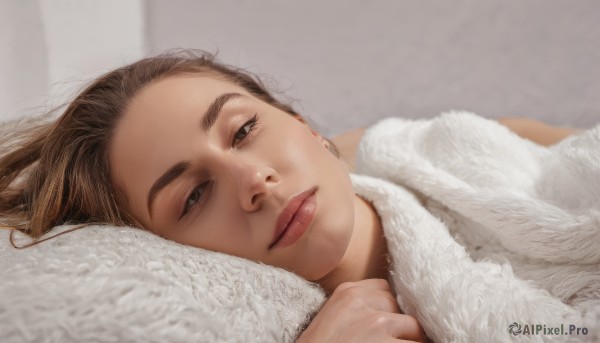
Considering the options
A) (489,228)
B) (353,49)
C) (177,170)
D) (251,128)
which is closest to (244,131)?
(251,128)

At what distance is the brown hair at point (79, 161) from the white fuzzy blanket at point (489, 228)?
415mm

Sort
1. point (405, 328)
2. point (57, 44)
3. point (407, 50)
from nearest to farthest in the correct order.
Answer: point (405, 328) → point (57, 44) → point (407, 50)

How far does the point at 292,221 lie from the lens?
68cm

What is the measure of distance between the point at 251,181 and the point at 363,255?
275 millimetres

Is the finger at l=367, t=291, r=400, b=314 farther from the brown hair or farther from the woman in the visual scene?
the brown hair

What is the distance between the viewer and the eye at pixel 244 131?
74 centimetres

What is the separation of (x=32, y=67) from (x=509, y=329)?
5.34 feet

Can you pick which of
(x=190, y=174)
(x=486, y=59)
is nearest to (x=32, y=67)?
(x=190, y=174)

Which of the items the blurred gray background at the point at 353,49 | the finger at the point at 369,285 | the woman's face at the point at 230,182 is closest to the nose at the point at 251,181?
the woman's face at the point at 230,182

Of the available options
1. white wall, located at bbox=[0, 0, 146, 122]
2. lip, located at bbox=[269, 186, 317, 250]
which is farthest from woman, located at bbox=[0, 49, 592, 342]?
white wall, located at bbox=[0, 0, 146, 122]

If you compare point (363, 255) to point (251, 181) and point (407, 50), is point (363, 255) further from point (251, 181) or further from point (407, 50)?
point (407, 50)

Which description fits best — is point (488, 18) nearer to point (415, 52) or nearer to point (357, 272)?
point (415, 52)

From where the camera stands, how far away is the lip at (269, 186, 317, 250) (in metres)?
0.68

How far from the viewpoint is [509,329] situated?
1.78 feet
